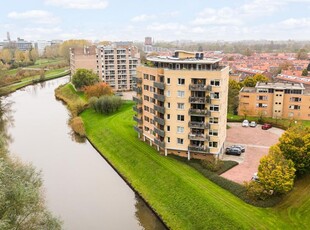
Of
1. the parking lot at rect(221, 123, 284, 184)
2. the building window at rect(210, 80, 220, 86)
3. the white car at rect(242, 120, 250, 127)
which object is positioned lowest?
the parking lot at rect(221, 123, 284, 184)

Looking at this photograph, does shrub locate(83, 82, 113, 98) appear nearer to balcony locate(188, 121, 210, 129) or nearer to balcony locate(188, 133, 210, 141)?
balcony locate(188, 133, 210, 141)

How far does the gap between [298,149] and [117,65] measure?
68377 mm

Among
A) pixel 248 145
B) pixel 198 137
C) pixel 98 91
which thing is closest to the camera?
pixel 198 137

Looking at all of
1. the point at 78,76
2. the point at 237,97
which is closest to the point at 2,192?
the point at 237,97

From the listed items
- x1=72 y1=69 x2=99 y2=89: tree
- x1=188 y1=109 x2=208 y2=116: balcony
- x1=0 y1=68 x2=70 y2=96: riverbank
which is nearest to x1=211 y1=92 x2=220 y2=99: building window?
x1=188 y1=109 x2=208 y2=116: balcony

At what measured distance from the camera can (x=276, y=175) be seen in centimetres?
2978

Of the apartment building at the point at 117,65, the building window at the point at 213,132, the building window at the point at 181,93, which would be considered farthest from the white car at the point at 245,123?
the apartment building at the point at 117,65

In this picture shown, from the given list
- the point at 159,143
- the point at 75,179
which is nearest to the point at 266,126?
the point at 159,143

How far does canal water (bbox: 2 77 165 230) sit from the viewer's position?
32469 mm

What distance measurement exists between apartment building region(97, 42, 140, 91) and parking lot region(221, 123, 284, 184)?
152 feet

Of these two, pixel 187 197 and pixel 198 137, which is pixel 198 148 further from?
pixel 187 197

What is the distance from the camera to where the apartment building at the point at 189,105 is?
3797 centimetres

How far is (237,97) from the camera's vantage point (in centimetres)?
6259

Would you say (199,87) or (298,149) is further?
(199,87)
